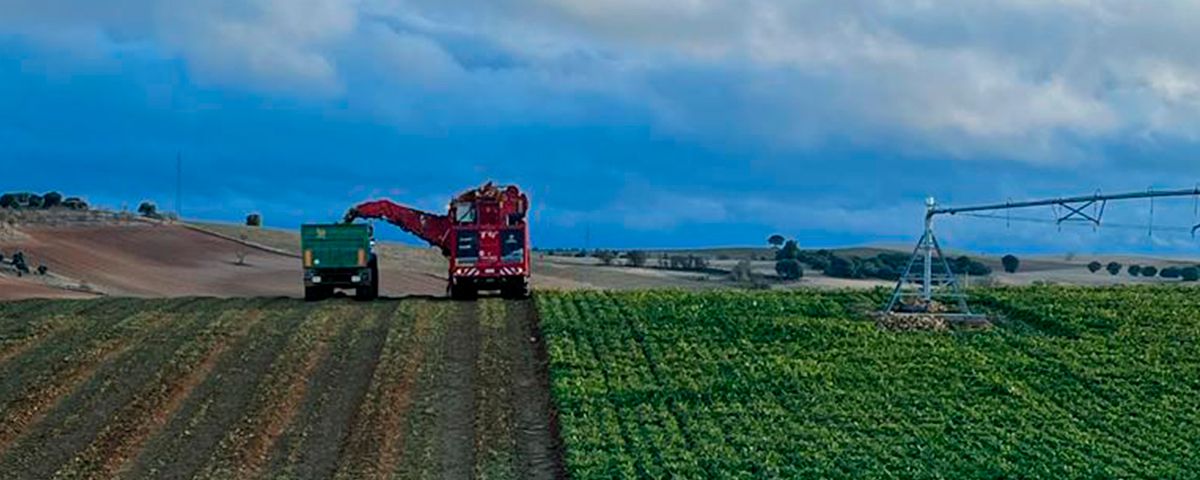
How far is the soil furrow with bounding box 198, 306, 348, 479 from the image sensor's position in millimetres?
18859

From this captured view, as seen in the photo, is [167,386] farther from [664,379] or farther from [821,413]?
[821,413]

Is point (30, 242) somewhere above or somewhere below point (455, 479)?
above

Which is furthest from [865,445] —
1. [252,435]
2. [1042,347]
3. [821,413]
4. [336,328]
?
[336,328]

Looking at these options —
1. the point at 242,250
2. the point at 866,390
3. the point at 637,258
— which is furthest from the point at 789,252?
the point at 866,390

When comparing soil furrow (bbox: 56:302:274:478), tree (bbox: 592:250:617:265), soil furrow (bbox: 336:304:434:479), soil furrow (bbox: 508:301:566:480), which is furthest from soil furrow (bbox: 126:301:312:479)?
tree (bbox: 592:250:617:265)

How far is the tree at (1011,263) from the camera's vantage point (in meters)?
73.2

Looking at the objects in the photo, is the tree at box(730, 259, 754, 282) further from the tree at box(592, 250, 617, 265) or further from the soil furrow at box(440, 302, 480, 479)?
the soil furrow at box(440, 302, 480, 479)

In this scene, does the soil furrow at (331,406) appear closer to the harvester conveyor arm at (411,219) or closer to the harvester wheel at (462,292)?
the harvester wheel at (462,292)

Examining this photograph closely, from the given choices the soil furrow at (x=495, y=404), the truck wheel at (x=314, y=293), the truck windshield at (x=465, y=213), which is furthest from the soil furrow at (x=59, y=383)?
the truck windshield at (x=465, y=213)

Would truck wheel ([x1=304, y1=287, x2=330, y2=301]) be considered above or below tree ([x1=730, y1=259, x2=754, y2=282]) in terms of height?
below

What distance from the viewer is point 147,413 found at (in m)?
21.9

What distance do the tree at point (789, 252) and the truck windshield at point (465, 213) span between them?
122 feet

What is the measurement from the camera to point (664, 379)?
24516 mm

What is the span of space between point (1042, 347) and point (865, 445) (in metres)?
10.6
